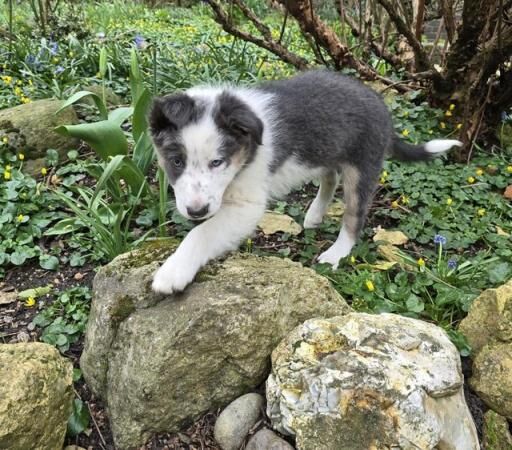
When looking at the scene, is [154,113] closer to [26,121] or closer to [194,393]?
[194,393]

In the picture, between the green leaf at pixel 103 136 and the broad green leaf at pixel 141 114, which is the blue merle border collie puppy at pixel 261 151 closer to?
the broad green leaf at pixel 141 114

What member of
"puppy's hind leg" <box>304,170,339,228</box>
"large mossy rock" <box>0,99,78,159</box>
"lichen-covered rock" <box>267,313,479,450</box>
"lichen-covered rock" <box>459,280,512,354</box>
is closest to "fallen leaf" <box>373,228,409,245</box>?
"puppy's hind leg" <box>304,170,339,228</box>

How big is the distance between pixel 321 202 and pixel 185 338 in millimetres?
1821

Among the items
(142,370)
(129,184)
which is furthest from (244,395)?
(129,184)

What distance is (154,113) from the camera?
8.66 ft

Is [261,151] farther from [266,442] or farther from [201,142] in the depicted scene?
[266,442]

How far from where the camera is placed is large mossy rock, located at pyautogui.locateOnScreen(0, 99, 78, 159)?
4.23 metres

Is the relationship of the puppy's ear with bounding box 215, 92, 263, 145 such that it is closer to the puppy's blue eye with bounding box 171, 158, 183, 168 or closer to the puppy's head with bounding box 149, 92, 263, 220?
the puppy's head with bounding box 149, 92, 263, 220

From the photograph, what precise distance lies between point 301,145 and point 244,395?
4.95ft

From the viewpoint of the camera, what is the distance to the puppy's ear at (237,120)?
259cm

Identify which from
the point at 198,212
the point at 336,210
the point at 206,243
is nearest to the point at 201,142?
the point at 198,212

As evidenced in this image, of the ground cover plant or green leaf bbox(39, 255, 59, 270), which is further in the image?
green leaf bbox(39, 255, 59, 270)

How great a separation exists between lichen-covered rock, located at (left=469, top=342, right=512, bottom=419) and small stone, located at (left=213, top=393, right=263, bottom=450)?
0.98 metres

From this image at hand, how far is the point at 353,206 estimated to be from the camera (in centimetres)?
356
